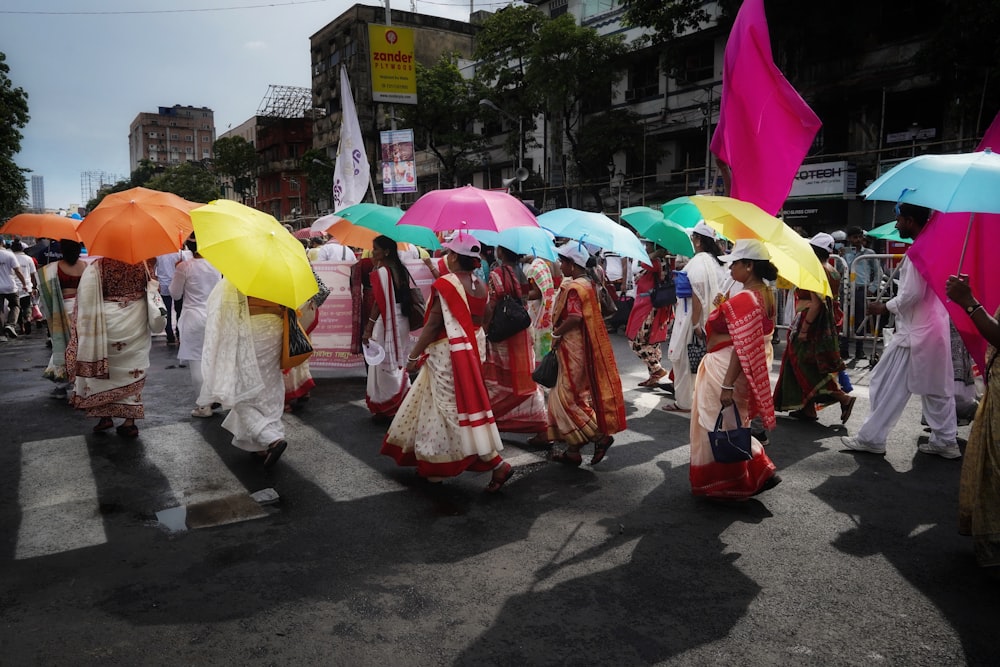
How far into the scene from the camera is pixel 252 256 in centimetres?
459

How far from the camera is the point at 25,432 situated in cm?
635

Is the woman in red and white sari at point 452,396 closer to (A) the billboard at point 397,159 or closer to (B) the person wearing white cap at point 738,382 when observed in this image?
(B) the person wearing white cap at point 738,382

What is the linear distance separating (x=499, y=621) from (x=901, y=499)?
3002 mm

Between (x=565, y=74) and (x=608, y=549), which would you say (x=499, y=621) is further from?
(x=565, y=74)

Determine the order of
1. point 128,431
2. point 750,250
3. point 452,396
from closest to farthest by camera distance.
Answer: point 750,250, point 452,396, point 128,431

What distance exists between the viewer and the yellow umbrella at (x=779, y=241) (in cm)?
413

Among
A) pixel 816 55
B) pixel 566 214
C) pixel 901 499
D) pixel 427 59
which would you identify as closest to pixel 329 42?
pixel 427 59

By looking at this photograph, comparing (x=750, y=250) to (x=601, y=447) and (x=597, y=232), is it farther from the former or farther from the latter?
(x=597, y=232)

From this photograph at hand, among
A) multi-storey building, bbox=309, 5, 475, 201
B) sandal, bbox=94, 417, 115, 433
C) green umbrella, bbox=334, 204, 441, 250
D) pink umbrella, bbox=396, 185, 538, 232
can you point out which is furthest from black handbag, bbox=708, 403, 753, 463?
multi-storey building, bbox=309, 5, 475, 201

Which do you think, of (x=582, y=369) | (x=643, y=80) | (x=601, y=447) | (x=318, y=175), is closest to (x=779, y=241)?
(x=582, y=369)

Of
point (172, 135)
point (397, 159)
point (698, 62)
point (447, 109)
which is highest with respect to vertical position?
point (172, 135)

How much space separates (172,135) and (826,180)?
433ft

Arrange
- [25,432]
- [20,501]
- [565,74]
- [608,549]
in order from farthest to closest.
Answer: [565,74] → [25,432] → [20,501] → [608,549]

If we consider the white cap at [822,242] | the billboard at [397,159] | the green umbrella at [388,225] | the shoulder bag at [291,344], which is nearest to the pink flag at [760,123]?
the white cap at [822,242]
